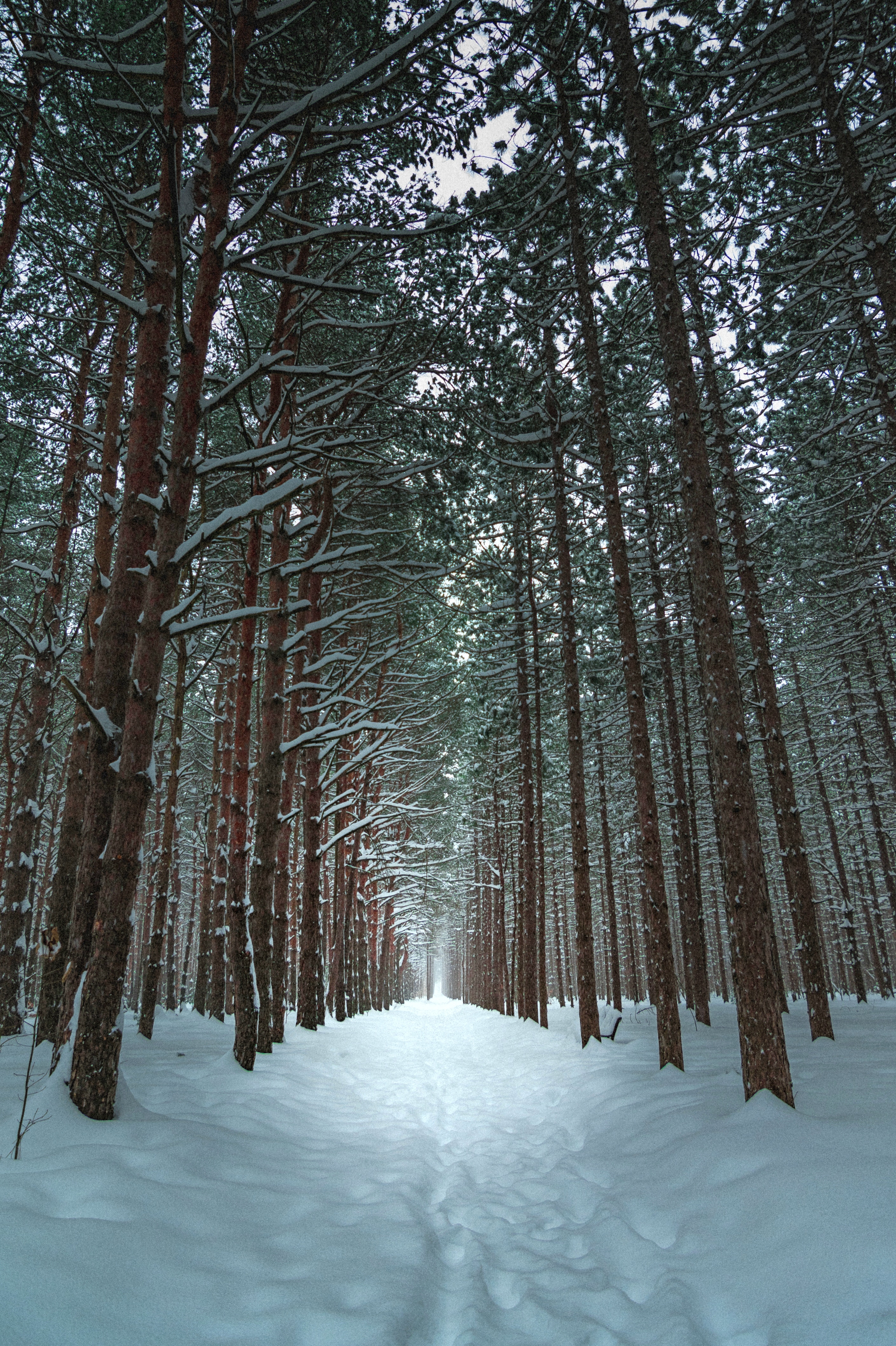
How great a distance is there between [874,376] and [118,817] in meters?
11.7

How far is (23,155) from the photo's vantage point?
22.5 ft

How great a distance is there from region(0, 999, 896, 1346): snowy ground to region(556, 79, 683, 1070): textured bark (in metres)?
1.49

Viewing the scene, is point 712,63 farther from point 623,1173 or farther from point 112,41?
point 623,1173

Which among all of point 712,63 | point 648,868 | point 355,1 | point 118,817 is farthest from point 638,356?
point 118,817

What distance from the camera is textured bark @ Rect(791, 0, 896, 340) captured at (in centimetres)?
734

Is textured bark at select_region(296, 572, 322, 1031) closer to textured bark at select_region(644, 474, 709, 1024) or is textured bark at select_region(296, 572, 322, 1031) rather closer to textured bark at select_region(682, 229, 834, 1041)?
textured bark at select_region(644, 474, 709, 1024)

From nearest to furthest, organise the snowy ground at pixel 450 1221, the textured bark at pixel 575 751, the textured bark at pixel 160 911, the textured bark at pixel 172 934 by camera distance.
Result: the snowy ground at pixel 450 1221 < the textured bark at pixel 160 911 < the textured bark at pixel 575 751 < the textured bark at pixel 172 934

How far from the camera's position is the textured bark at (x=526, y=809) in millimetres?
16266

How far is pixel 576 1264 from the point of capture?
3.37 metres

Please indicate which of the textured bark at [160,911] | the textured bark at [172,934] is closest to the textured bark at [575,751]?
the textured bark at [160,911]

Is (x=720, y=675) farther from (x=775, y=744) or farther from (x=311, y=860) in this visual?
(x=311, y=860)

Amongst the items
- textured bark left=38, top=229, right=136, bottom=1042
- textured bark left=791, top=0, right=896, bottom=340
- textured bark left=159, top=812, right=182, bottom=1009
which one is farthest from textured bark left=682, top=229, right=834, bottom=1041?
textured bark left=159, top=812, right=182, bottom=1009

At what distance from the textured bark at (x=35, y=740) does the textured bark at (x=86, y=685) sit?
24.7 inches

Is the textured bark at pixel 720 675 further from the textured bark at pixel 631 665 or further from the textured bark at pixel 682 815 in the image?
the textured bark at pixel 682 815
